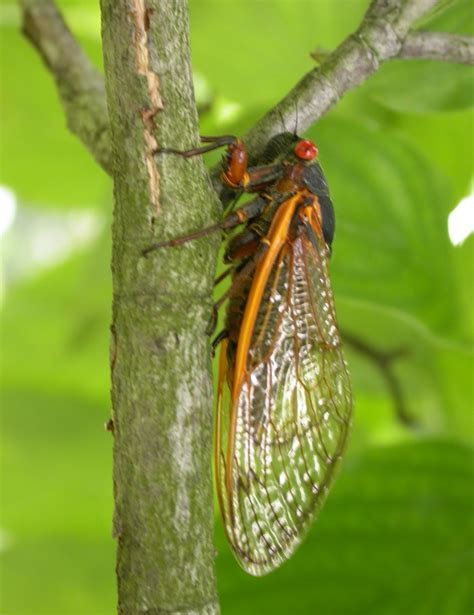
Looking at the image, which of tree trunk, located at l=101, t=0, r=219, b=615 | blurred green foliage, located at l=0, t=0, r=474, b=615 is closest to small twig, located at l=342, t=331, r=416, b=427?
blurred green foliage, located at l=0, t=0, r=474, b=615

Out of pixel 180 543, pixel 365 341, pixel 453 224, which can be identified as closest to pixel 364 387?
pixel 365 341

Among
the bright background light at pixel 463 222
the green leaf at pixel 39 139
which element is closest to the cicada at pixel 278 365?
the bright background light at pixel 463 222

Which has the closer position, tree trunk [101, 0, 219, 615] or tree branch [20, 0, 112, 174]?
tree trunk [101, 0, 219, 615]

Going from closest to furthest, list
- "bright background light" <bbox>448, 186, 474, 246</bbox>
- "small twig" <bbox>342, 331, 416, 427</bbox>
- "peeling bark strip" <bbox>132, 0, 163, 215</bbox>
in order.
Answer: "peeling bark strip" <bbox>132, 0, 163, 215</bbox> < "bright background light" <bbox>448, 186, 474, 246</bbox> < "small twig" <bbox>342, 331, 416, 427</bbox>

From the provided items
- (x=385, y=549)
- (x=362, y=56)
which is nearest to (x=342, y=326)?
(x=385, y=549)

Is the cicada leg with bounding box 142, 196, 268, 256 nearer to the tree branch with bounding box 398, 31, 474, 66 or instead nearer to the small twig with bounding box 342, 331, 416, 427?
the tree branch with bounding box 398, 31, 474, 66

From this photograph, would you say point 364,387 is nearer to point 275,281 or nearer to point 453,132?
point 453,132

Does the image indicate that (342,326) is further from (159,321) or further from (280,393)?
(159,321)
